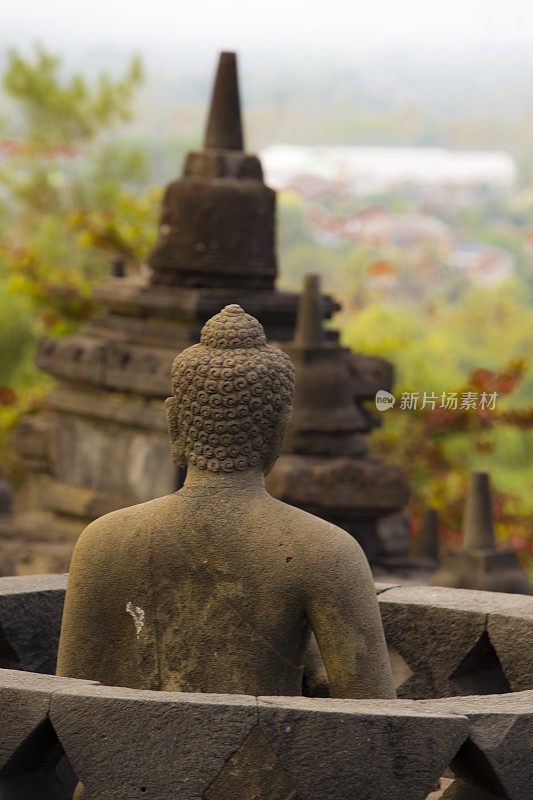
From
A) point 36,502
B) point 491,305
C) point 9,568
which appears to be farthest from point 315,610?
point 491,305

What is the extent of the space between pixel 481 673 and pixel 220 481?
1195 millimetres

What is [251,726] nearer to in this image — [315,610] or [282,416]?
[315,610]

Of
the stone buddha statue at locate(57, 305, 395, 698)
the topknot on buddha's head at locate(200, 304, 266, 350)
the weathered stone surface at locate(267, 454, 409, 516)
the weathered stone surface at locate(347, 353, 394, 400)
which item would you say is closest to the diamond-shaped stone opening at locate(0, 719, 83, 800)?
the stone buddha statue at locate(57, 305, 395, 698)

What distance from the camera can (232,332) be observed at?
140 inches

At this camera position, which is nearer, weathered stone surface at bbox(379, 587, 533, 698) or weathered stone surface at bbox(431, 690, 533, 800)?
weathered stone surface at bbox(431, 690, 533, 800)

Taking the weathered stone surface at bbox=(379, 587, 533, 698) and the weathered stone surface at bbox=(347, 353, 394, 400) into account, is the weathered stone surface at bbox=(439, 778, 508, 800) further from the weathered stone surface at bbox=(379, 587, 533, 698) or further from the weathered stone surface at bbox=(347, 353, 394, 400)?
the weathered stone surface at bbox=(347, 353, 394, 400)

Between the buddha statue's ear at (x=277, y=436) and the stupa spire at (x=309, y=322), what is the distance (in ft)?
19.7

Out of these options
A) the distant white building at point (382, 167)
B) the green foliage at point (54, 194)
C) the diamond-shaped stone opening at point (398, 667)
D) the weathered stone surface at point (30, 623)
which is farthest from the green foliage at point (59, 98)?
the diamond-shaped stone opening at point (398, 667)

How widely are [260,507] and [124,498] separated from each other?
6.84m

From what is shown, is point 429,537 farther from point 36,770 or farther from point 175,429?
point 36,770

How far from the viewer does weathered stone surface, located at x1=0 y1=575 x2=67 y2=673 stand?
13.7 ft

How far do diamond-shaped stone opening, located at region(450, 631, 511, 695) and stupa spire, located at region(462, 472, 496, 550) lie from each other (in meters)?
4.23

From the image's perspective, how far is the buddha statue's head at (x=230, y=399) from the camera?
3488mm

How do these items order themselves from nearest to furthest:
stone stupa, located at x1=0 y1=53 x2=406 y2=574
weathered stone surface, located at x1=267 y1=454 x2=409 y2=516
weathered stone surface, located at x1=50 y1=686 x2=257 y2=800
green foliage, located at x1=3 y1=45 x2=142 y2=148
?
weathered stone surface, located at x1=50 y1=686 x2=257 y2=800 → weathered stone surface, located at x1=267 y1=454 x2=409 y2=516 → stone stupa, located at x1=0 y1=53 x2=406 y2=574 → green foliage, located at x1=3 y1=45 x2=142 y2=148
